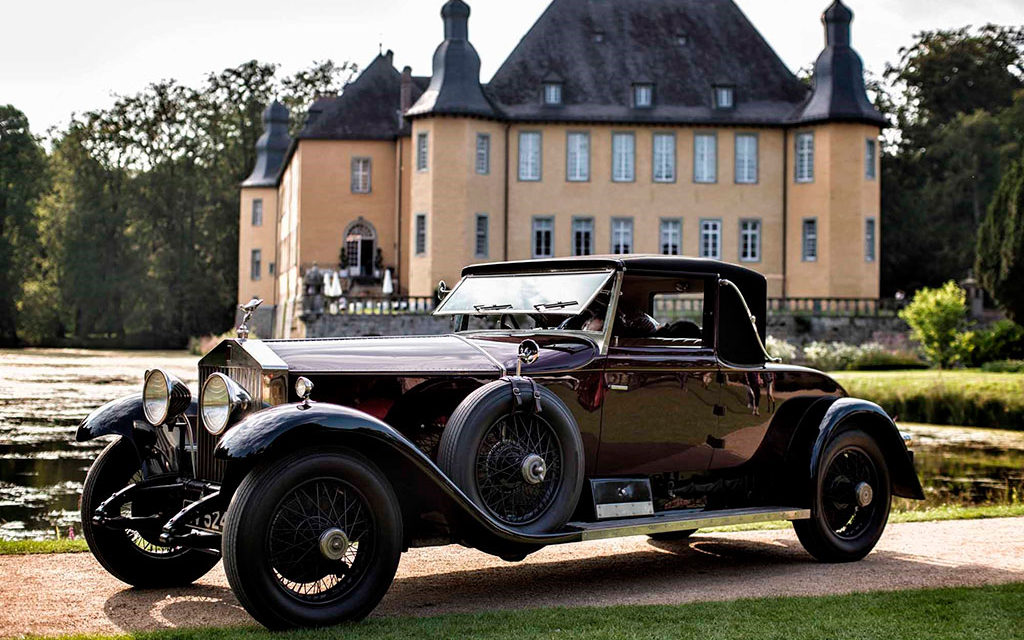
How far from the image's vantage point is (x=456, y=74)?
4791cm

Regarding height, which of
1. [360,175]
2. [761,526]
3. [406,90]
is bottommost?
[761,526]

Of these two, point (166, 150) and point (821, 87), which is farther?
point (166, 150)

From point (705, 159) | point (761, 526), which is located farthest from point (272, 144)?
point (761, 526)

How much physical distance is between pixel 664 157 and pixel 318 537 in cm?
4501

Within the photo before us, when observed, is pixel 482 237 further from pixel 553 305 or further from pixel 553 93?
pixel 553 305

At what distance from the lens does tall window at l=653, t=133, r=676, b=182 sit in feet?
164

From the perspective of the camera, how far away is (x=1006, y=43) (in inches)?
2781

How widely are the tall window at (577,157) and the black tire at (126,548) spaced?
42996mm

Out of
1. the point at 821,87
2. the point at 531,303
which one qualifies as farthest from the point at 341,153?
the point at 531,303

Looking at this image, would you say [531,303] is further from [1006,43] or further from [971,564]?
[1006,43]

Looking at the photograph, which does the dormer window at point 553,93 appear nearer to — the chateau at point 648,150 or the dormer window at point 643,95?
the chateau at point 648,150

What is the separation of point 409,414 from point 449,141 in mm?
41193

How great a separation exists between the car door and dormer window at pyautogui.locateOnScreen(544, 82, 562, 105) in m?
42.1

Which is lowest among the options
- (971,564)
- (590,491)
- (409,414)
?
(971,564)
